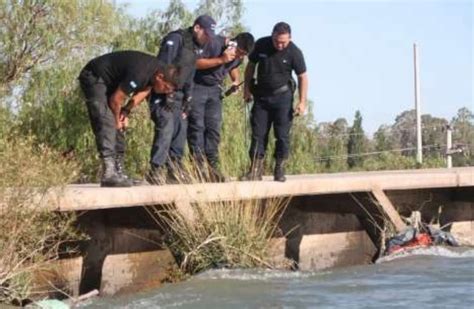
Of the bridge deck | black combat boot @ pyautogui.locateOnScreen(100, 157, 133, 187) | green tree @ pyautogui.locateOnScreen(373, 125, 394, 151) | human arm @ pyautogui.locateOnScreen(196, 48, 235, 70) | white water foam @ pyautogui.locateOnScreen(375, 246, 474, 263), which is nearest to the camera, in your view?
the bridge deck

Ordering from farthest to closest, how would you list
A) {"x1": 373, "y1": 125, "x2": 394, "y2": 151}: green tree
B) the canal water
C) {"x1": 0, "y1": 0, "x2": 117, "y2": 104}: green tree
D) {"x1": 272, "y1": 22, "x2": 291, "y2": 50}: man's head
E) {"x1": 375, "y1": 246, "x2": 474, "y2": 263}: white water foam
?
{"x1": 373, "y1": 125, "x2": 394, "y2": 151}: green tree < {"x1": 0, "y1": 0, "x2": 117, "y2": 104}: green tree < {"x1": 375, "y1": 246, "x2": 474, "y2": 263}: white water foam < {"x1": 272, "y1": 22, "x2": 291, "y2": 50}: man's head < the canal water

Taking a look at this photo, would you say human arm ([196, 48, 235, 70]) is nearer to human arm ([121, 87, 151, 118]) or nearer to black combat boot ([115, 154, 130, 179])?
human arm ([121, 87, 151, 118])

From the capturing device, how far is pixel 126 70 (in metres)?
7.52

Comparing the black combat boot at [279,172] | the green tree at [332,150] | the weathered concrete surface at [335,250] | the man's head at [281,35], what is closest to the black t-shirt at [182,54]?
the man's head at [281,35]

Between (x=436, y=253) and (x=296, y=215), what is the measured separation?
1437 millimetres

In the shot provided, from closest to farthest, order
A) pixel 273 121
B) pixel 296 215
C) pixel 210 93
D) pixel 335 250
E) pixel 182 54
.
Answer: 1. pixel 182 54
2. pixel 210 93
3. pixel 273 121
4. pixel 296 215
5. pixel 335 250

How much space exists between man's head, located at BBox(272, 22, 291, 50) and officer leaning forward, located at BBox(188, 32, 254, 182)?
10.6 inches

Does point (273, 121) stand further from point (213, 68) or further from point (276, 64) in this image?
point (213, 68)

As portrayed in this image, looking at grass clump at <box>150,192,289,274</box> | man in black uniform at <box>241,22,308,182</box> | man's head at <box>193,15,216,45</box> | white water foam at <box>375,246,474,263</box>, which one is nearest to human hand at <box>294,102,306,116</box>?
man in black uniform at <box>241,22,308,182</box>

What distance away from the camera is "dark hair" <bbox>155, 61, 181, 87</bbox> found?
763 centimetres

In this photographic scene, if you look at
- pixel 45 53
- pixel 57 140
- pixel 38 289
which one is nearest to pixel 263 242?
pixel 38 289

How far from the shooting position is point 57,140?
14688 mm

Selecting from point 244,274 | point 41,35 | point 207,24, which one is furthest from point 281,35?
point 41,35

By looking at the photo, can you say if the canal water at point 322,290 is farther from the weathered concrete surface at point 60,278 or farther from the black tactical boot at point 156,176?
the black tactical boot at point 156,176
